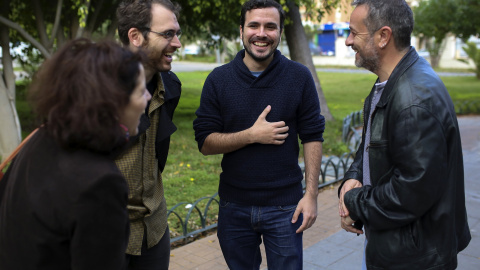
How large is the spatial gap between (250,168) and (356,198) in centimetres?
72

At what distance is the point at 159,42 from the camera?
2389 millimetres

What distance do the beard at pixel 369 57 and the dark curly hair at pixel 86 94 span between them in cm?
118

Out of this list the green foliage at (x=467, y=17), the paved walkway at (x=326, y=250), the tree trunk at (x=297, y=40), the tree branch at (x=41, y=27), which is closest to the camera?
the paved walkway at (x=326, y=250)

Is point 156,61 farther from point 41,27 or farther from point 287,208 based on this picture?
point 41,27

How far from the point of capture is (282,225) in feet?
8.86

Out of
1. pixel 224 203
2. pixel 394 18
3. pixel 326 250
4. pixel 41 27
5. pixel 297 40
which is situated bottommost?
pixel 326 250

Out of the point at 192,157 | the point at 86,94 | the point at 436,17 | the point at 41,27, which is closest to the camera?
the point at 86,94


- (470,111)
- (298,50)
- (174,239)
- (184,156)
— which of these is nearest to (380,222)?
(174,239)

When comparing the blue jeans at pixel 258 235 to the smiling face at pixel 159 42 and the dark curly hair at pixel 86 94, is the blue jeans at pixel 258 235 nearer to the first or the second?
the smiling face at pixel 159 42

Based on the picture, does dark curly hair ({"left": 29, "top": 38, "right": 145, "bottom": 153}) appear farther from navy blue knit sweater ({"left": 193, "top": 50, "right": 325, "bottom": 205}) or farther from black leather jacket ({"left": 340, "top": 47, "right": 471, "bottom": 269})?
navy blue knit sweater ({"left": 193, "top": 50, "right": 325, "bottom": 205})

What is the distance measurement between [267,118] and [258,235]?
692 mm

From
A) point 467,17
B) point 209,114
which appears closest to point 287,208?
point 209,114

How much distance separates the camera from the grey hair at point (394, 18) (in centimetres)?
212

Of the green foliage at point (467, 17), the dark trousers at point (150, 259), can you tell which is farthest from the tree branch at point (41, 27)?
the green foliage at point (467, 17)
